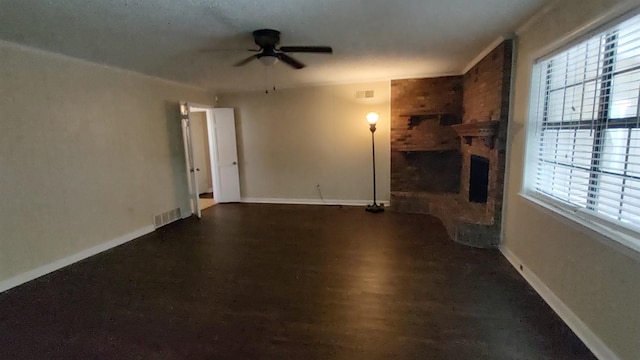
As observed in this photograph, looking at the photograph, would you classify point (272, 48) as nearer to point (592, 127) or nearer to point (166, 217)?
point (592, 127)

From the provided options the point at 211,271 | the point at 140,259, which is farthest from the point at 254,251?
the point at 140,259

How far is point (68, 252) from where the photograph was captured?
353 centimetres

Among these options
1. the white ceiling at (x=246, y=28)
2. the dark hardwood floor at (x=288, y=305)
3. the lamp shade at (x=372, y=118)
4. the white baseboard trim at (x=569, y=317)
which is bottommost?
the dark hardwood floor at (x=288, y=305)

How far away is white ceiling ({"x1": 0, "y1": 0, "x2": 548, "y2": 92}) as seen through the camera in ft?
7.40

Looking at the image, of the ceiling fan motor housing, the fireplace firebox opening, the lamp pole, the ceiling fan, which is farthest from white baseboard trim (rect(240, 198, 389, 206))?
the ceiling fan motor housing

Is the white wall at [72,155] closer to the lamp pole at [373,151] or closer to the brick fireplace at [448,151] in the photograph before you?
the lamp pole at [373,151]

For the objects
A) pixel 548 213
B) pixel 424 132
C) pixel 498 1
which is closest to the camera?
pixel 498 1

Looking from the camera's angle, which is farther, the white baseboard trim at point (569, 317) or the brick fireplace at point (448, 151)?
the brick fireplace at point (448, 151)

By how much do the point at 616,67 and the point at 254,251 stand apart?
3.59 m

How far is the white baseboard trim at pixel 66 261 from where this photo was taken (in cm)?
301

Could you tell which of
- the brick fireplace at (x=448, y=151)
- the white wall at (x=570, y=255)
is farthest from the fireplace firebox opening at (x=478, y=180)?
the white wall at (x=570, y=255)

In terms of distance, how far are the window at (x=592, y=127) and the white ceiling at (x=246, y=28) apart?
63cm

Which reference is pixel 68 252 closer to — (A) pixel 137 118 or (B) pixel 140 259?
(B) pixel 140 259

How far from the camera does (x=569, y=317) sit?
2184mm
